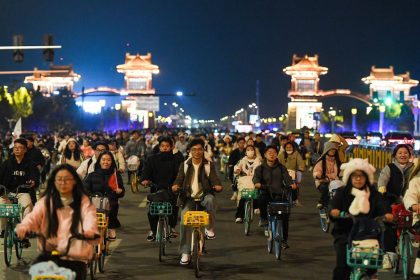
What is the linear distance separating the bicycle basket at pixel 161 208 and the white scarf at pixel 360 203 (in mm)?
4137

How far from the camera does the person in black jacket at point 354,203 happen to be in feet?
24.9

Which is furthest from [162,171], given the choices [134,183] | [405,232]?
[134,183]

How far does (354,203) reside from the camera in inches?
301

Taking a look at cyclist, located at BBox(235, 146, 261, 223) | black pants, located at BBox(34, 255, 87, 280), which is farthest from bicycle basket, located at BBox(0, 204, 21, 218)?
cyclist, located at BBox(235, 146, 261, 223)

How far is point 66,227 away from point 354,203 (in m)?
2.72

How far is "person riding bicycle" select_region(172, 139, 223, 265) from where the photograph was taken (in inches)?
430

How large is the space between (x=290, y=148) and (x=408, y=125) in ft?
284

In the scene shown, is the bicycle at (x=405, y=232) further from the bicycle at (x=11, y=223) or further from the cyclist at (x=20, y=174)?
the cyclist at (x=20, y=174)

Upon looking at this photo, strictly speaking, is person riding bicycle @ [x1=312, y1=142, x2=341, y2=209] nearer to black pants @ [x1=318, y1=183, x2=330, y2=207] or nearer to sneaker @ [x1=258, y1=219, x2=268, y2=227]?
black pants @ [x1=318, y1=183, x2=330, y2=207]

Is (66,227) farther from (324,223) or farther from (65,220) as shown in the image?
(324,223)

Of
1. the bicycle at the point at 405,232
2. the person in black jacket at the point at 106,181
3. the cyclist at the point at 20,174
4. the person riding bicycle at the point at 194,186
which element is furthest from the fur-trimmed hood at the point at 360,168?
the cyclist at the point at 20,174

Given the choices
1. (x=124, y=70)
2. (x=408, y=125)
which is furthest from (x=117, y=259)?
(x=124, y=70)

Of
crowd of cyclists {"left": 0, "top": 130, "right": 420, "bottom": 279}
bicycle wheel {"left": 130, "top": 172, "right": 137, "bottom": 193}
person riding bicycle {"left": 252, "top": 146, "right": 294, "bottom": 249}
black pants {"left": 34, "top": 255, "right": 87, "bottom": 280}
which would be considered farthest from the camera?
bicycle wheel {"left": 130, "top": 172, "right": 137, "bottom": 193}

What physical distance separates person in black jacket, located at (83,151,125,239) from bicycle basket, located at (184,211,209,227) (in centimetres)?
179
